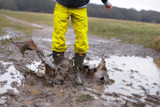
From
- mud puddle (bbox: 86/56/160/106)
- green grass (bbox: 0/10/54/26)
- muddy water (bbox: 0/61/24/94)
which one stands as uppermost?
green grass (bbox: 0/10/54/26)

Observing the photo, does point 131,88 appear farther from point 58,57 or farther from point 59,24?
point 59,24

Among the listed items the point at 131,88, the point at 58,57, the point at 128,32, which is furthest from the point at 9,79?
the point at 128,32

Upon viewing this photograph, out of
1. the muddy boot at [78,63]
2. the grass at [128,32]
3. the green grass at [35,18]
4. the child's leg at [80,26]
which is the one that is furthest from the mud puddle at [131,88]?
the green grass at [35,18]

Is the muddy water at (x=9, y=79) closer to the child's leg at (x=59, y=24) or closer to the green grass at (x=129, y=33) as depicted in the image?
the child's leg at (x=59, y=24)

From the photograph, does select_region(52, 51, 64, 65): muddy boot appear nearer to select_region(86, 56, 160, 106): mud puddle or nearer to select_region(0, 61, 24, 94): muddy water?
select_region(0, 61, 24, 94): muddy water

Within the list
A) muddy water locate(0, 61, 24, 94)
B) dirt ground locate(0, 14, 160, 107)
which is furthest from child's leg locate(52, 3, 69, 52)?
muddy water locate(0, 61, 24, 94)

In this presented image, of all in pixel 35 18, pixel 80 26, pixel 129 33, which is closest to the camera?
pixel 80 26

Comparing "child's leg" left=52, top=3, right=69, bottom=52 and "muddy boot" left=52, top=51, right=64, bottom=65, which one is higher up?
"child's leg" left=52, top=3, right=69, bottom=52

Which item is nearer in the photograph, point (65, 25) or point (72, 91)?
point (72, 91)

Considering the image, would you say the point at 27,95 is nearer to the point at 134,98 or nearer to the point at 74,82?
the point at 74,82

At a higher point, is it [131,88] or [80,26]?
[80,26]

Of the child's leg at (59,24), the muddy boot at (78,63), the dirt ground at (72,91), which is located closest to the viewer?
the dirt ground at (72,91)

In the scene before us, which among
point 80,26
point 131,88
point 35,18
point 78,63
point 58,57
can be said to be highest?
point 35,18

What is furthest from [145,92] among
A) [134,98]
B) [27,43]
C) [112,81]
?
[27,43]
